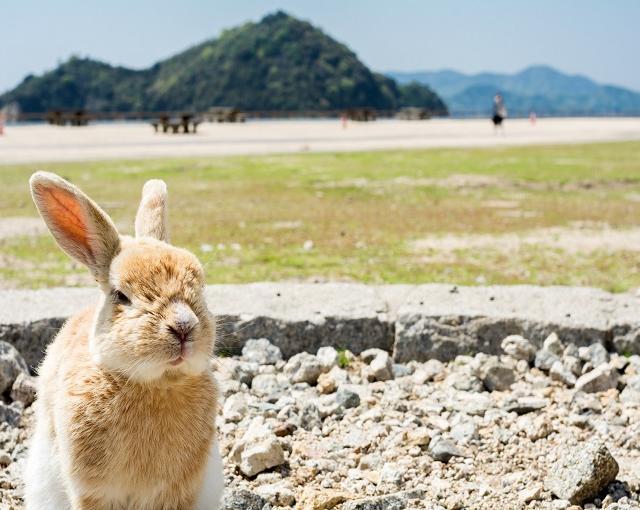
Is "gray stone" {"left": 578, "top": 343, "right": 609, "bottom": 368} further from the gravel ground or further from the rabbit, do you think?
the rabbit

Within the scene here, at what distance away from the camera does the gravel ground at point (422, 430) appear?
320 centimetres

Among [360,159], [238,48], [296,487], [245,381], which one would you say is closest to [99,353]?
[296,487]

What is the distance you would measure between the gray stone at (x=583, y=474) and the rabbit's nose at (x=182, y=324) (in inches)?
67.5

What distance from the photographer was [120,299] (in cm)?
239

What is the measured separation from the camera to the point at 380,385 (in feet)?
14.3

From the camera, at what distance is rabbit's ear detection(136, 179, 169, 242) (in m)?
2.77

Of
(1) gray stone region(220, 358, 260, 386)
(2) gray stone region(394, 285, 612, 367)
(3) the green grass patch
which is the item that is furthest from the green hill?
(1) gray stone region(220, 358, 260, 386)

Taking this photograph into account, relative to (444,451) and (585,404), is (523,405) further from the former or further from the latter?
(444,451)

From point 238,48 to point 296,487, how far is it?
135 metres

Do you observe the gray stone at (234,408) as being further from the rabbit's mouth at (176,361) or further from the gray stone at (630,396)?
the gray stone at (630,396)

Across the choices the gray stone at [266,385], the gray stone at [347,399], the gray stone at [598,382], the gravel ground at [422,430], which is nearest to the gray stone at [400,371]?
the gravel ground at [422,430]

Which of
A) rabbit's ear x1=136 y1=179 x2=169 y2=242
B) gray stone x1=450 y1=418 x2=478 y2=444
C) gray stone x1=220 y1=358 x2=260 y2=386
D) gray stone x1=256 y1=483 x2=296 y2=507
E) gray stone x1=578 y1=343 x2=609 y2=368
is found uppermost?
rabbit's ear x1=136 y1=179 x2=169 y2=242

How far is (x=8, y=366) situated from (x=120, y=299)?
206 cm

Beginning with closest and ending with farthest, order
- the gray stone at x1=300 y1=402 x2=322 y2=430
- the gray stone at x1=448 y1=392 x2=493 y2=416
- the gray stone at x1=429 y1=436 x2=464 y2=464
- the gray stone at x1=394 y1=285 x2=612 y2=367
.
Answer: the gray stone at x1=429 y1=436 x2=464 y2=464 → the gray stone at x1=300 y1=402 x2=322 y2=430 → the gray stone at x1=448 y1=392 x2=493 y2=416 → the gray stone at x1=394 y1=285 x2=612 y2=367
